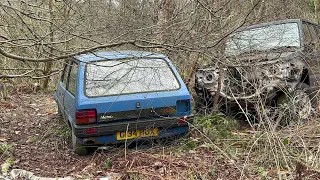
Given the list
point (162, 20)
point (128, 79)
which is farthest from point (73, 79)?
point (162, 20)

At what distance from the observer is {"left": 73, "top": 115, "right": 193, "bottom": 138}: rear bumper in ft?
15.7

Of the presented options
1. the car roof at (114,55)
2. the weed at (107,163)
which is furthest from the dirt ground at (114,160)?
the car roof at (114,55)

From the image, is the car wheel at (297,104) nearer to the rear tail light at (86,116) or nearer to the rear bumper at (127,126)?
the rear bumper at (127,126)

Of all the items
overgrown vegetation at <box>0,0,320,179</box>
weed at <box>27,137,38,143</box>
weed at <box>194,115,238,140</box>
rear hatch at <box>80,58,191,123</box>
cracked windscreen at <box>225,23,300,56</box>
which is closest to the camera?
overgrown vegetation at <box>0,0,320,179</box>

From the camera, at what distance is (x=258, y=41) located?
5602mm

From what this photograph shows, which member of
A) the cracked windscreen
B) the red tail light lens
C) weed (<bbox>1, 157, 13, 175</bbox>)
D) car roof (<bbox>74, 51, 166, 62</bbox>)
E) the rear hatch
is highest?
the cracked windscreen

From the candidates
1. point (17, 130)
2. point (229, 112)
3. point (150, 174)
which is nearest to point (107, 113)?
point (150, 174)

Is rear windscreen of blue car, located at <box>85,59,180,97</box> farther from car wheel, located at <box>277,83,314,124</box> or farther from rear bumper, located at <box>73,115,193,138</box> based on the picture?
car wheel, located at <box>277,83,314,124</box>

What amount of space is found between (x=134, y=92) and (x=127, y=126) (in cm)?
52

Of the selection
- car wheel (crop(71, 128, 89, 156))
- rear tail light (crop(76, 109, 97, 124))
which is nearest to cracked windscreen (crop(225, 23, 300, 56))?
rear tail light (crop(76, 109, 97, 124))

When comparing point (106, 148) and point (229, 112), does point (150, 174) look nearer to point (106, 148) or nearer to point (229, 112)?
point (106, 148)

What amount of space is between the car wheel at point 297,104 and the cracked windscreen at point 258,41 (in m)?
0.80

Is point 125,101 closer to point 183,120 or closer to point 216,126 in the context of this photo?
point 183,120

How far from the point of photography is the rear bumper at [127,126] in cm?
478
